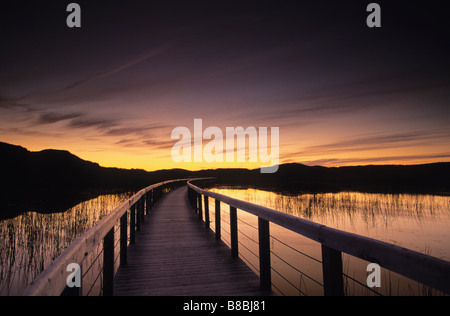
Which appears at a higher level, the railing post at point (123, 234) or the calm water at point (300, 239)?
the railing post at point (123, 234)

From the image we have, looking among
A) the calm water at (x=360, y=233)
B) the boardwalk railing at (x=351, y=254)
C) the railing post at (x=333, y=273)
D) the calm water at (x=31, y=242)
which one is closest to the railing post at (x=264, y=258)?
the boardwalk railing at (x=351, y=254)

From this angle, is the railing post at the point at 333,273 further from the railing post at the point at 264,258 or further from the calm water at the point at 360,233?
the railing post at the point at 264,258

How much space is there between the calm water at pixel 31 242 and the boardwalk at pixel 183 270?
3087 mm

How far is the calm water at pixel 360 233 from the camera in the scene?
6.14 meters

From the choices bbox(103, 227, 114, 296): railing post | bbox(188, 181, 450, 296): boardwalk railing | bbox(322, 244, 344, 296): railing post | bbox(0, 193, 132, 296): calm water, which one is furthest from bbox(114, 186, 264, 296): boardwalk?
bbox(0, 193, 132, 296): calm water

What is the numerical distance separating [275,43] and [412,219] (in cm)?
1054

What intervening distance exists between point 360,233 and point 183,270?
9.03 meters

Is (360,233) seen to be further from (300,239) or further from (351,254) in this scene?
(351,254)

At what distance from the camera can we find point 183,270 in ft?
12.7

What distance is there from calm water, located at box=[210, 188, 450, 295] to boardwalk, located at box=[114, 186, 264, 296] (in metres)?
0.66

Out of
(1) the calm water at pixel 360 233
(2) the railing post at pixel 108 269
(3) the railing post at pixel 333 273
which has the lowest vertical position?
(1) the calm water at pixel 360 233
